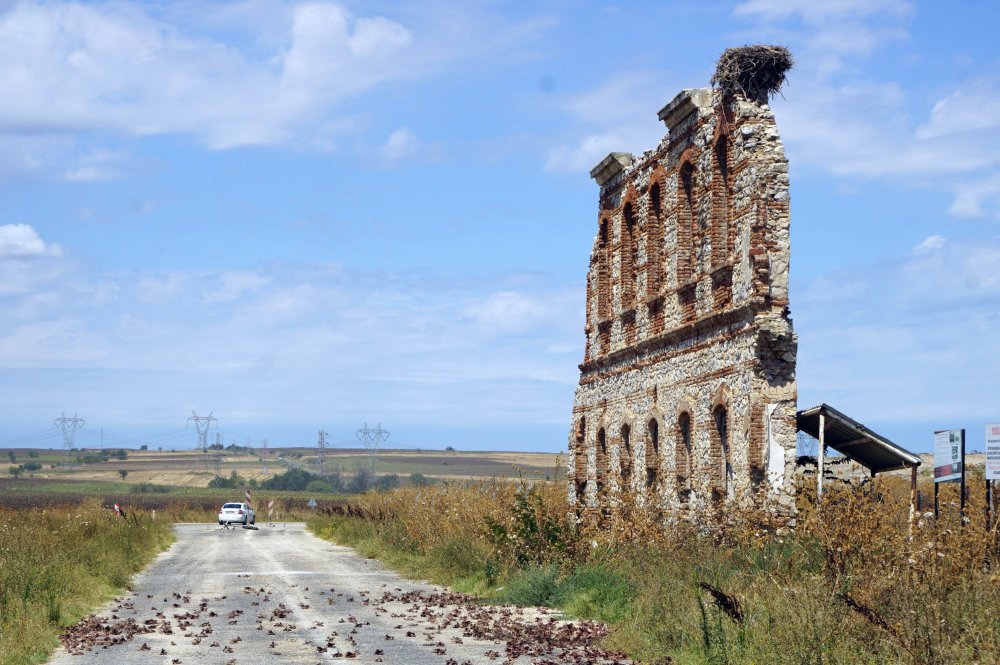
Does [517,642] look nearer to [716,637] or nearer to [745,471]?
[716,637]

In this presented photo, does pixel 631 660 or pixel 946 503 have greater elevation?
pixel 946 503

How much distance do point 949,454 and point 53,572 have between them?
44.4ft

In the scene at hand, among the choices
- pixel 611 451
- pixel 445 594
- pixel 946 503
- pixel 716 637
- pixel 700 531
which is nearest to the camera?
pixel 716 637

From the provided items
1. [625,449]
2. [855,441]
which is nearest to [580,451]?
[625,449]

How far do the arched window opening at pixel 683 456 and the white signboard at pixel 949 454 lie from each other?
7888mm

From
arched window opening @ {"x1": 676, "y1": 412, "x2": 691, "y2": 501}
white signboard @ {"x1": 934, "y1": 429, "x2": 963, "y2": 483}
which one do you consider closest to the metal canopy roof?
white signboard @ {"x1": 934, "y1": 429, "x2": 963, "y2": 483}

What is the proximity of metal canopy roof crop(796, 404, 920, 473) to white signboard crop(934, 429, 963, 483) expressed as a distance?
2.58 meters

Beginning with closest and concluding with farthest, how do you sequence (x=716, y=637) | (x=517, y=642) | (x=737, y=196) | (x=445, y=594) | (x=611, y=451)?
(x=716, y=637)
(x=517, y=642)
(x=445, y=594)
(x=737, y=196)
(x=611, y=451)

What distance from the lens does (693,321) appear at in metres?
25.2

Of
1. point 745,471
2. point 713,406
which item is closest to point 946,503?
point 745,471

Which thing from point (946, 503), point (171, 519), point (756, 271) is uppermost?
point (756, 271)

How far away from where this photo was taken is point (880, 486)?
1427cm

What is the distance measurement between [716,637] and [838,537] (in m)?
1.72

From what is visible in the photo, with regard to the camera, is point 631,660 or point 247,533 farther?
point 247,533
